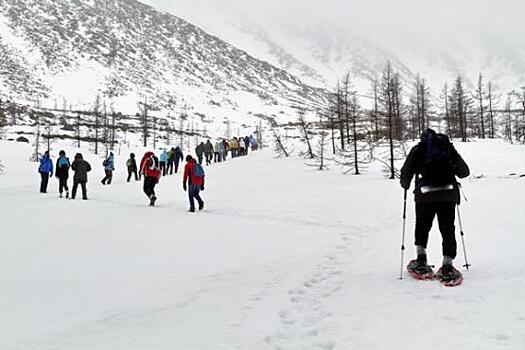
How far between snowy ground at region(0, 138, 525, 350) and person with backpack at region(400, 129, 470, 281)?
44cm

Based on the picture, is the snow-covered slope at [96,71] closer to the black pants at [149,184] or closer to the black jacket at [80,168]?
the black jacket at [80,168]

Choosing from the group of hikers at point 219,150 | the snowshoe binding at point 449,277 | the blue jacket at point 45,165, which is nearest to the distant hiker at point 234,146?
the group of hikers at point 219,150

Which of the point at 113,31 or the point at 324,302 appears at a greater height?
the point at 113,31

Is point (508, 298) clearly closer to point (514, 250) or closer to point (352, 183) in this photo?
point (514, 250)

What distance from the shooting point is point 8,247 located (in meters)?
7.74

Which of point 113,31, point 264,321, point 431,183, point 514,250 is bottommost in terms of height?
point 264,321

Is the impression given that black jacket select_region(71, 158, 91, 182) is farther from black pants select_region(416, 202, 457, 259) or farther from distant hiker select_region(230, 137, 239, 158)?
distant hiker select_region(230, 137, 239, 158)

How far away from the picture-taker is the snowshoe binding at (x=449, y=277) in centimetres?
436

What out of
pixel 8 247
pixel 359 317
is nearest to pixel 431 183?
pixel 359 317

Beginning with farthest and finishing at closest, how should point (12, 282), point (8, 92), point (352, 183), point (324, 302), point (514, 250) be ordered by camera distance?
point (8, 92), point (352, 183), point (514, 250), point (12, 282), point (324, 302)

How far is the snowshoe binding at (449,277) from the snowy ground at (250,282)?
0.55 ft

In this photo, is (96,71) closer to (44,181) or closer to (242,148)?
(242,148)

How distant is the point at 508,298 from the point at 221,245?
5089 mm

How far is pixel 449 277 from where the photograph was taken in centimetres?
442
